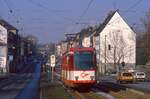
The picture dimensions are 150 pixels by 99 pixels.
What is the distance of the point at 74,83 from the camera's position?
3966 cm

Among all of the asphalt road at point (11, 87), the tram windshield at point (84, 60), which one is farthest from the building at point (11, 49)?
the tram windshield at point (84, 60)

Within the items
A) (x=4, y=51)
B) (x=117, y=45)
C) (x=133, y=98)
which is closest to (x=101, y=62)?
(x=117, y=45)

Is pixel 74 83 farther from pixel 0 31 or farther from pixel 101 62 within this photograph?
→ pixel 0 31

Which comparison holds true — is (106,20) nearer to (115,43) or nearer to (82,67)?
(115,43)

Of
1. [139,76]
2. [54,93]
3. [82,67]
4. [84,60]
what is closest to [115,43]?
[139,76]

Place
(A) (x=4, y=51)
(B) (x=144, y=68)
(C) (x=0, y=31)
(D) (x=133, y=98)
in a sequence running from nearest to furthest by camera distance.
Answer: (D) (x=133, y=98) → (B) (x=144, y=68) → (A) (x=4, y=51) → (C) (x=0, y=31)

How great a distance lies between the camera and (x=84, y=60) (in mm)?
40031

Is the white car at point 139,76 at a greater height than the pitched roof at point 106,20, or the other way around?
the pitched roof at point 106,20

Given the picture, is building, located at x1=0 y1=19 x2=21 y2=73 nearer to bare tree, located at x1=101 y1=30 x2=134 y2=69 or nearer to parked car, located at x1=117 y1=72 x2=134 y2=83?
bare tree, located at x1=101 y1=30 x2=134 y2=69

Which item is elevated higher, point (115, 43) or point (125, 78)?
point (115, 43)

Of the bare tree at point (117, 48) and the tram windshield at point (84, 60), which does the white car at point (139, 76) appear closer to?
the bare tree at point (117, 48)

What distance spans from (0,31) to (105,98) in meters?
109

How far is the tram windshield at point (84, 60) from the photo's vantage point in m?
39.6

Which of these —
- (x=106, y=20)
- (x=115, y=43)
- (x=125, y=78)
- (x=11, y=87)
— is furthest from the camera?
(x=106, y=20)
